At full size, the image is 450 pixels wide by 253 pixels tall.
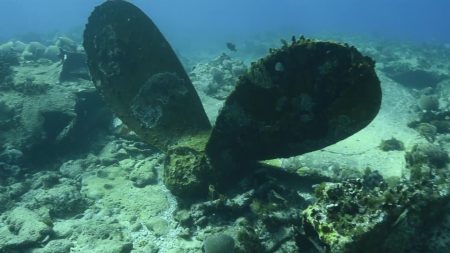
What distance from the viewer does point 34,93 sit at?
11117 millimetres

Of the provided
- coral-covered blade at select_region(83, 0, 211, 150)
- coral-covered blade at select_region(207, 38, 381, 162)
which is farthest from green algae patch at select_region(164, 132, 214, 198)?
coral-covered blade at select_region(207, 38, 381, 162)

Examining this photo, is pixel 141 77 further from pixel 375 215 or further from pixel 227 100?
pixel 375 215

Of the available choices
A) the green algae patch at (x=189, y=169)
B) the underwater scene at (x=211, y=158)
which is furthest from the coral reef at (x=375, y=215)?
the green algae patch at (x=189, y=169)

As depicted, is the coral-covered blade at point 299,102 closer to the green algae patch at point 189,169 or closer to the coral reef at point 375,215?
the green algae patch at point 189,169

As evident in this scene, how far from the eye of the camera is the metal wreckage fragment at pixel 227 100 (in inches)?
226

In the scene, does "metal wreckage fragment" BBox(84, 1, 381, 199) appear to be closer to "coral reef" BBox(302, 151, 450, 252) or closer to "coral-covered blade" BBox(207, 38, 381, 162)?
"coral-covered blade" BBox(207, 38, 381, 162)

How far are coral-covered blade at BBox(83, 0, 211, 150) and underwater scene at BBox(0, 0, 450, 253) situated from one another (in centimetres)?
3

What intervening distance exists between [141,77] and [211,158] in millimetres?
2466

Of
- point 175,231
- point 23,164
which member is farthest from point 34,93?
point 175,231

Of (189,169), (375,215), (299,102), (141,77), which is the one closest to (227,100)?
(299,102)

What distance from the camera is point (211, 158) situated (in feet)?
24.2

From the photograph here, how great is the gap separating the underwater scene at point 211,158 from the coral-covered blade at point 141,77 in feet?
0.09

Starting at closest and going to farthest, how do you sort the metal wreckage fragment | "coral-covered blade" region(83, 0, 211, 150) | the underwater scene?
the underwater scene, the metal wreckage fragment, "coral-covered blade" region(83, 0, 211, 150)

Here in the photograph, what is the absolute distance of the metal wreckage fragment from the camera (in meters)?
5.75
